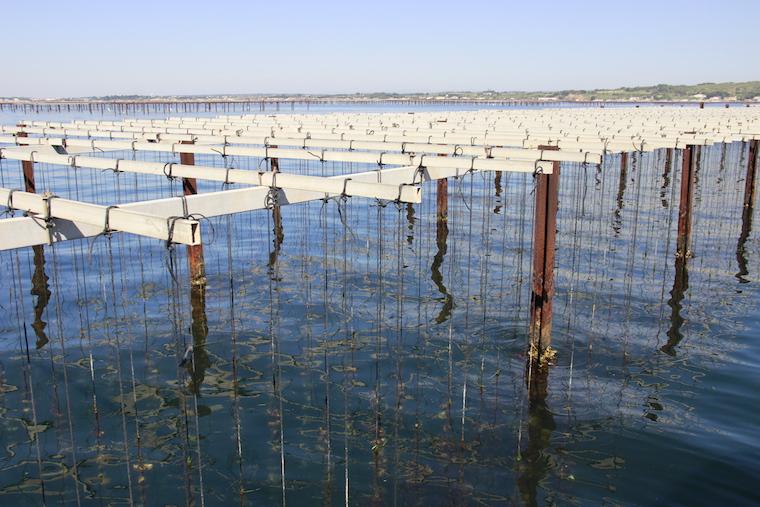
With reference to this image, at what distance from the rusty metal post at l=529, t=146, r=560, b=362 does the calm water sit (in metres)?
0.63

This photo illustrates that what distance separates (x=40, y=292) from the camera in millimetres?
17688

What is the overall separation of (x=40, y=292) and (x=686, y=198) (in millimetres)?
17516

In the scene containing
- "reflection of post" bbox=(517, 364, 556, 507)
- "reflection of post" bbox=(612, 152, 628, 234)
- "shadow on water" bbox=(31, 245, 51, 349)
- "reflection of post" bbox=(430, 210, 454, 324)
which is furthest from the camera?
"reflection of post" bbox=(612, 152, 628, 234)

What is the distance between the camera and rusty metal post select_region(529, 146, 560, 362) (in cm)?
1191

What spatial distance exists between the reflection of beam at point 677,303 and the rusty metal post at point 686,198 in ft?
1.23

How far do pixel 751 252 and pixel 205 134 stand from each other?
56.1 feet

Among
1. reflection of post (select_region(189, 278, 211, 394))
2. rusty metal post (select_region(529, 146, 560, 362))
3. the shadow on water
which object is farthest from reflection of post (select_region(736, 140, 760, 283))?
the shadow on water

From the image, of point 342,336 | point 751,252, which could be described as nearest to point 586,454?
point 342,336

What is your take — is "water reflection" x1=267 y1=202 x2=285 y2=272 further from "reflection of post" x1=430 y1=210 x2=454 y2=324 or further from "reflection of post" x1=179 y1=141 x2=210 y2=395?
"reflection of post" x1=430 y1=210 x2=454 y2=324

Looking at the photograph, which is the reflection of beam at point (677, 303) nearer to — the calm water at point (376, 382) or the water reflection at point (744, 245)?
the calm water at point (376, 382)

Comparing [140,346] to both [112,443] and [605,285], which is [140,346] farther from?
[605,285]

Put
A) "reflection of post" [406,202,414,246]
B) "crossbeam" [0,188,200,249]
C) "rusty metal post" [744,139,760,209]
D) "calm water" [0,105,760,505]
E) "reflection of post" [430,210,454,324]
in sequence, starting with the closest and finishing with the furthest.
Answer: "crossbeam" [0,188,200,249], "calm water" [0,105,760,505], "reflection of post" [430,210,454,324], "reflection of post" [406,202,414,246], "rusty metal post" [744,139,760,209]

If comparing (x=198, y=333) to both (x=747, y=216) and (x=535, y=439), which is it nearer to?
(x=535, y=439)

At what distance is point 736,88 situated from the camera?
609 ft
